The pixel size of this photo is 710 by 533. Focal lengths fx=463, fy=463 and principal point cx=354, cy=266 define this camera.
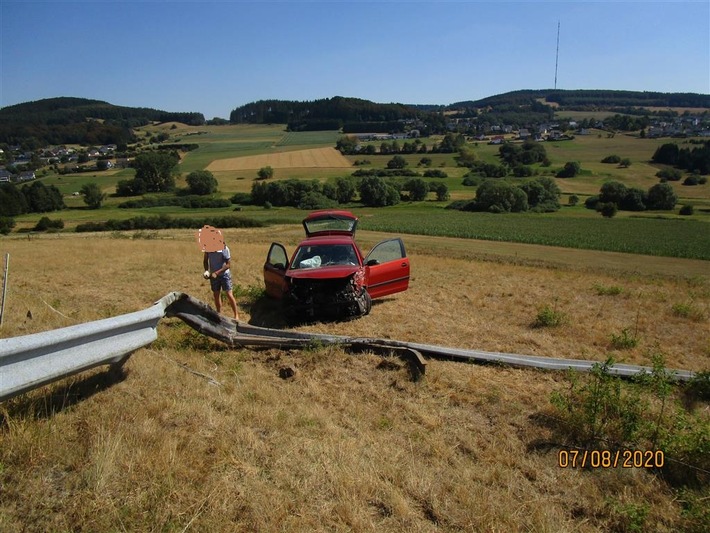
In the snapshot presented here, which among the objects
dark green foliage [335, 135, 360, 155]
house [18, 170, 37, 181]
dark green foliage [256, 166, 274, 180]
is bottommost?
dark green foliage [256, 166, 274, 180]

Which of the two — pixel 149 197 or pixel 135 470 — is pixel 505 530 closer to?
pixel 135 470

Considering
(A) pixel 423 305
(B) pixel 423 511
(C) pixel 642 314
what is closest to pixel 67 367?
(B) pixel 423 511

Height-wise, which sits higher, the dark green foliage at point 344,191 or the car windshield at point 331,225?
the car windshield at point 331,225

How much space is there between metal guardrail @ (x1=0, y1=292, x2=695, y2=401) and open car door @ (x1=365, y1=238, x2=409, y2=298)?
3245mm

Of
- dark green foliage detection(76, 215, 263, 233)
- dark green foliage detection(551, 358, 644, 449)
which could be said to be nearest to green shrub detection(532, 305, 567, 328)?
dark green foliage detection(551, 358, 644, 449)

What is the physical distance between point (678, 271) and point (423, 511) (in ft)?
96.4

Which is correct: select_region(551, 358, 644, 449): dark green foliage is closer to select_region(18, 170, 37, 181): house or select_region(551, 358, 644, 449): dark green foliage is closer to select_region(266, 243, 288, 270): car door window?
select_region(266, 243, 288, 270): car door window

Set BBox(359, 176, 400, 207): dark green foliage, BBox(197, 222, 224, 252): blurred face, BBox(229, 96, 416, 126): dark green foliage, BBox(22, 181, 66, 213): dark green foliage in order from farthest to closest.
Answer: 1. BBox(229, 96, 416, 126): dark green foliage
2. BBox(359, 176, 400, 207): dark green foliage
3. BBox(22, 181, 66, 213): dark green foliage
4. BBox(197, 222, 224, 252): blurred face

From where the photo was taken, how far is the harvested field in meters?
88.2

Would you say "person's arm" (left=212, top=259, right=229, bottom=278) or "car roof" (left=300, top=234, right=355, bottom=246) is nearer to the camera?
"person's arm" (left=212, top=259, right=229, bottom=278)

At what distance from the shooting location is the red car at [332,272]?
8.17m

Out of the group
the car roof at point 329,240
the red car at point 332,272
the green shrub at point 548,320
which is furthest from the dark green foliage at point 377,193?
the green shrub at point 548,320
